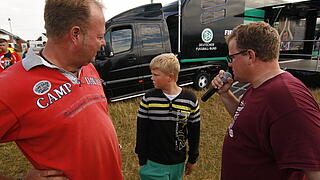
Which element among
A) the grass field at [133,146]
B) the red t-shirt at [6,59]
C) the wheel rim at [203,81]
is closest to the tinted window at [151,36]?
the grass field at [133,146]

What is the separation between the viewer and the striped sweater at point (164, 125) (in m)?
1.92

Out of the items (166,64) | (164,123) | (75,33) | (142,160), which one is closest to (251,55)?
(166,64)

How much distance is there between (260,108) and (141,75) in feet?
16.1

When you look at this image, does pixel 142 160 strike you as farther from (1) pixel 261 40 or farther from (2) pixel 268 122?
(1) pixel 261 40

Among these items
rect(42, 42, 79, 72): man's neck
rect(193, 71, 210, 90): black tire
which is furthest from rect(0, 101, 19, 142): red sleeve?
rect(193, 71, 210, 90): black tire

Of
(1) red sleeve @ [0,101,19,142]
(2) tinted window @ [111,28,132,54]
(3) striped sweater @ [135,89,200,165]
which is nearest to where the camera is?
(1) red sleeve @ [0,101,19,142]

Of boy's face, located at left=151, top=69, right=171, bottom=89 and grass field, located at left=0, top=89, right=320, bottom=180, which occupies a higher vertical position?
boy's face, located at left=151, top=69, right=171, bottom=89

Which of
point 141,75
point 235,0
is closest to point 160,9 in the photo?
point 141,75

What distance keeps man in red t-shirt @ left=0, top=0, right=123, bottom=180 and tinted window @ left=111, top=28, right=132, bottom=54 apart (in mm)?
4350

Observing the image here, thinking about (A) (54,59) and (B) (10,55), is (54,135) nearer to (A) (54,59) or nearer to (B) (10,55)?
(A) (54,59)

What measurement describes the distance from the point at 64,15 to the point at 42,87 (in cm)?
42

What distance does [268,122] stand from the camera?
1.17 m

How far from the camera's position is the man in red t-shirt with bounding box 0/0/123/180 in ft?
3.47

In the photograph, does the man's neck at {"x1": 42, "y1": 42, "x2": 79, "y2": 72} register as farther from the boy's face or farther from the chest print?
the boy's face
